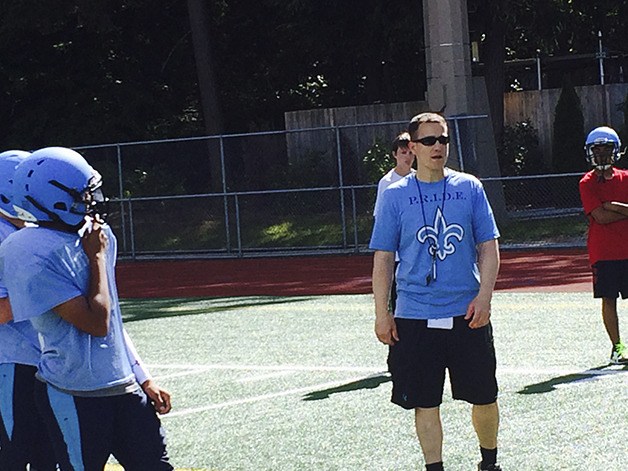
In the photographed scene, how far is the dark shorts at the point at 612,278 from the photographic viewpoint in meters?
10.9

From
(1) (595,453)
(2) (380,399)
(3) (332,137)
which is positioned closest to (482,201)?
(1) (595,453)

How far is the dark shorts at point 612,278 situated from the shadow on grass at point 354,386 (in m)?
1.85

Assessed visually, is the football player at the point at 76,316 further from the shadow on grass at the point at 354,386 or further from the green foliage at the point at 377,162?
the green foliage at the point at 377,162

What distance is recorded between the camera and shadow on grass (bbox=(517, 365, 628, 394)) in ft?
33.2

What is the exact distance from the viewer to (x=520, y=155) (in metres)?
31.8

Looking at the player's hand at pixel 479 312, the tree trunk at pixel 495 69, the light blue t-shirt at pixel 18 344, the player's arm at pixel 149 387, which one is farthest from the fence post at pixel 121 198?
the player's arm at pixel 149 387

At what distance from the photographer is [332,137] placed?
97.7 feet

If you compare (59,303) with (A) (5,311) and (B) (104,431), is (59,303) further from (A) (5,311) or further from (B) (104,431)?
(A) (5,311)

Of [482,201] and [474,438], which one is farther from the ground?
[482,201]

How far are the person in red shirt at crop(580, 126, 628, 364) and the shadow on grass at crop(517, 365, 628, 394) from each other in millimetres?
242

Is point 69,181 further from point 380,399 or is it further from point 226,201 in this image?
point 226,201

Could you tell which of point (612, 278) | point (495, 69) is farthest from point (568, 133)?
point (612, 278)

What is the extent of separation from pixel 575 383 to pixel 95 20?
25752mm

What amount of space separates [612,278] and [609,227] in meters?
0.40
